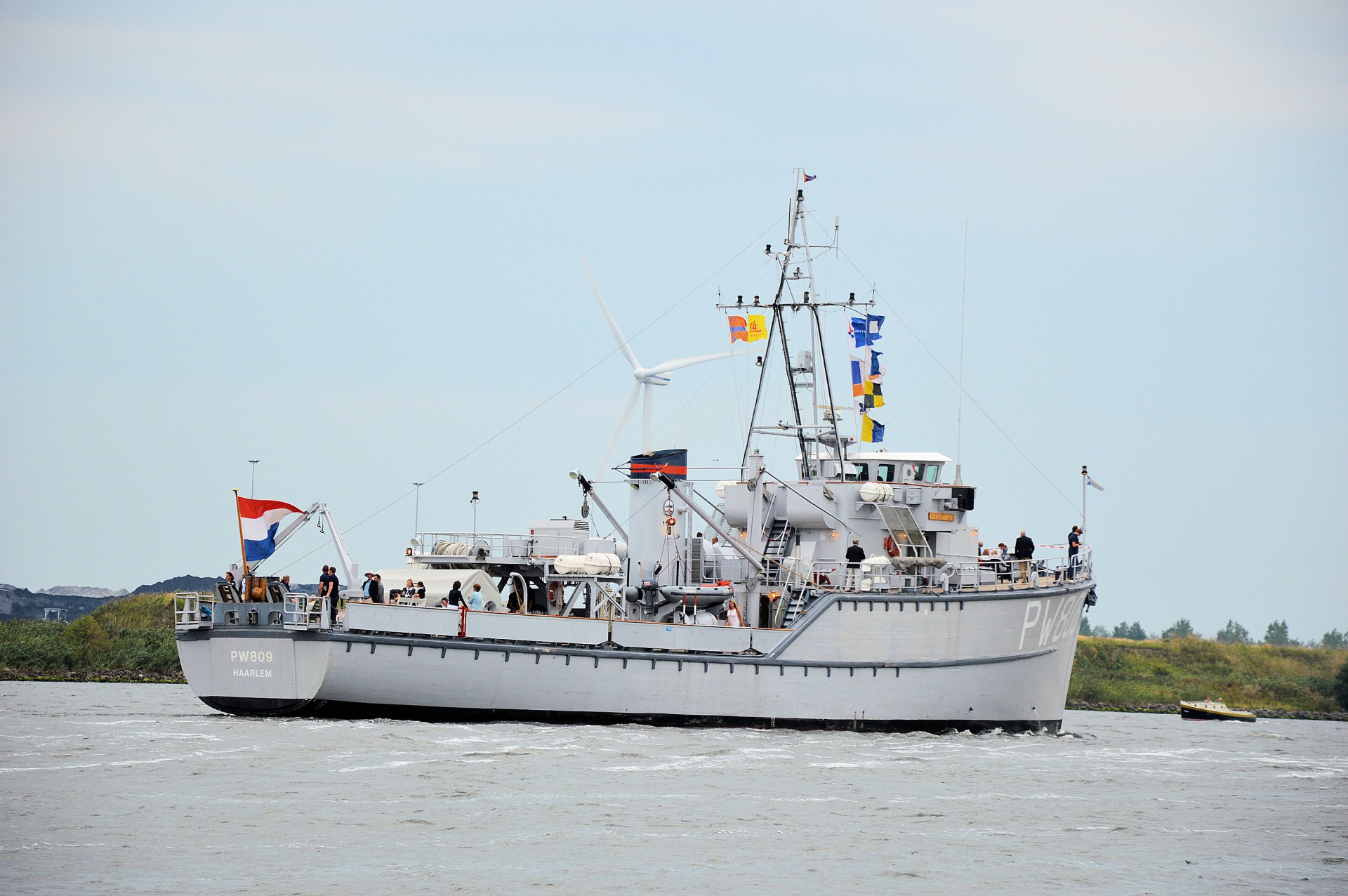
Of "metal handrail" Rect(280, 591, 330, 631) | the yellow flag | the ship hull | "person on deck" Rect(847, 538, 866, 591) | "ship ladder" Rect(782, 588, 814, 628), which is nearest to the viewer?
"metal handrail" Rect(280, 591, 330, 631)

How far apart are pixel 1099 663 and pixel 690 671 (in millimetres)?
36670

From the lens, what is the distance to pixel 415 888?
49.2 ft

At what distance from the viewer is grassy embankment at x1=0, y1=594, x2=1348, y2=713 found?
4850 cm

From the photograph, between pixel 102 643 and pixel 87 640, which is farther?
pixel 102 643

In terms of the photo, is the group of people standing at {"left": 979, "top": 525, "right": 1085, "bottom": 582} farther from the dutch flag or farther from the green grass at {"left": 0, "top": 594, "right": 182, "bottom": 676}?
the green grass at {"left": 0, "top": 594, "right": 182, "bottom": 676}

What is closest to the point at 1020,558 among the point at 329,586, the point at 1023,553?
the point at 1023,553

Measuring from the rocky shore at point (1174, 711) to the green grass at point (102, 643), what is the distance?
109 feet

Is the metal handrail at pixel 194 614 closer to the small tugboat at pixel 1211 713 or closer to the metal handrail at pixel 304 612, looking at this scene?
the metal handrail at pixel 304 612

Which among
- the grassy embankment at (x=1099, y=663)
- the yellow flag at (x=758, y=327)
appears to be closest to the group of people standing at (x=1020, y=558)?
the yellow flag at (x=758, y=327)

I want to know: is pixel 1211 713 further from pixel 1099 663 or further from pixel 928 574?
pixel 928 574

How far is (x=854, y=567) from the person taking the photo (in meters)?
32.2

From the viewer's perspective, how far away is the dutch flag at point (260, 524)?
94.7 ft

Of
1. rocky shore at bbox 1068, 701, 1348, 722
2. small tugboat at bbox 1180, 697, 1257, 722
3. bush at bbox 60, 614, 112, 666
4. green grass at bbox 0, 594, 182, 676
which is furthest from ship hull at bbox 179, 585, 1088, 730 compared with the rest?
rocky shore at bbox 1068, 701, 1348, 722

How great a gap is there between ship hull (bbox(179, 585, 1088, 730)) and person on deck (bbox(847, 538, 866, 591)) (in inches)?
30.6
